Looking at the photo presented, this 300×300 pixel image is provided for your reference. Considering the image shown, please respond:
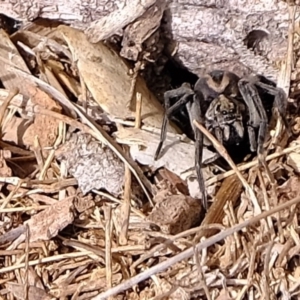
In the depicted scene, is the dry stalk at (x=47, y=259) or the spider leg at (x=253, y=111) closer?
the dry stalk at (x=47, y=259)

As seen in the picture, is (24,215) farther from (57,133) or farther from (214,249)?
(214,249)

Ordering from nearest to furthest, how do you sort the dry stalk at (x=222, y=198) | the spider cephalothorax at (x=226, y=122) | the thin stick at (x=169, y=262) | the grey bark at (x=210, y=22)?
the thin stick at (x=169, y=262)
the dry stalk at (x=222, y=198)
the grey bark at (x=210, y=22)
the spider cephalothorax at (x=226, y=122)

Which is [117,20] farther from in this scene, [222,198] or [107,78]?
[222,198]

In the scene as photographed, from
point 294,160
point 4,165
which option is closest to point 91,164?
point 4,165

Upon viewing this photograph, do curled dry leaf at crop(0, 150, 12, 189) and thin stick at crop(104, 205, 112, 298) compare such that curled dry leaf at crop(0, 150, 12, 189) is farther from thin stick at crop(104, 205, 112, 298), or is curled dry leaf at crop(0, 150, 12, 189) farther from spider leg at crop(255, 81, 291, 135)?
spider leg at crop(255, 81, 291, 135)

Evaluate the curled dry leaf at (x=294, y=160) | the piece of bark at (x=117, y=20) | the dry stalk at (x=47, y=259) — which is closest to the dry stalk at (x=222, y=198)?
the curled dry leaf at (x=294, y=160)

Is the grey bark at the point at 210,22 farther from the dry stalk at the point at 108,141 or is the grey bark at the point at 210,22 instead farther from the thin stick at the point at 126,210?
the thin stick at the point at 126,210
